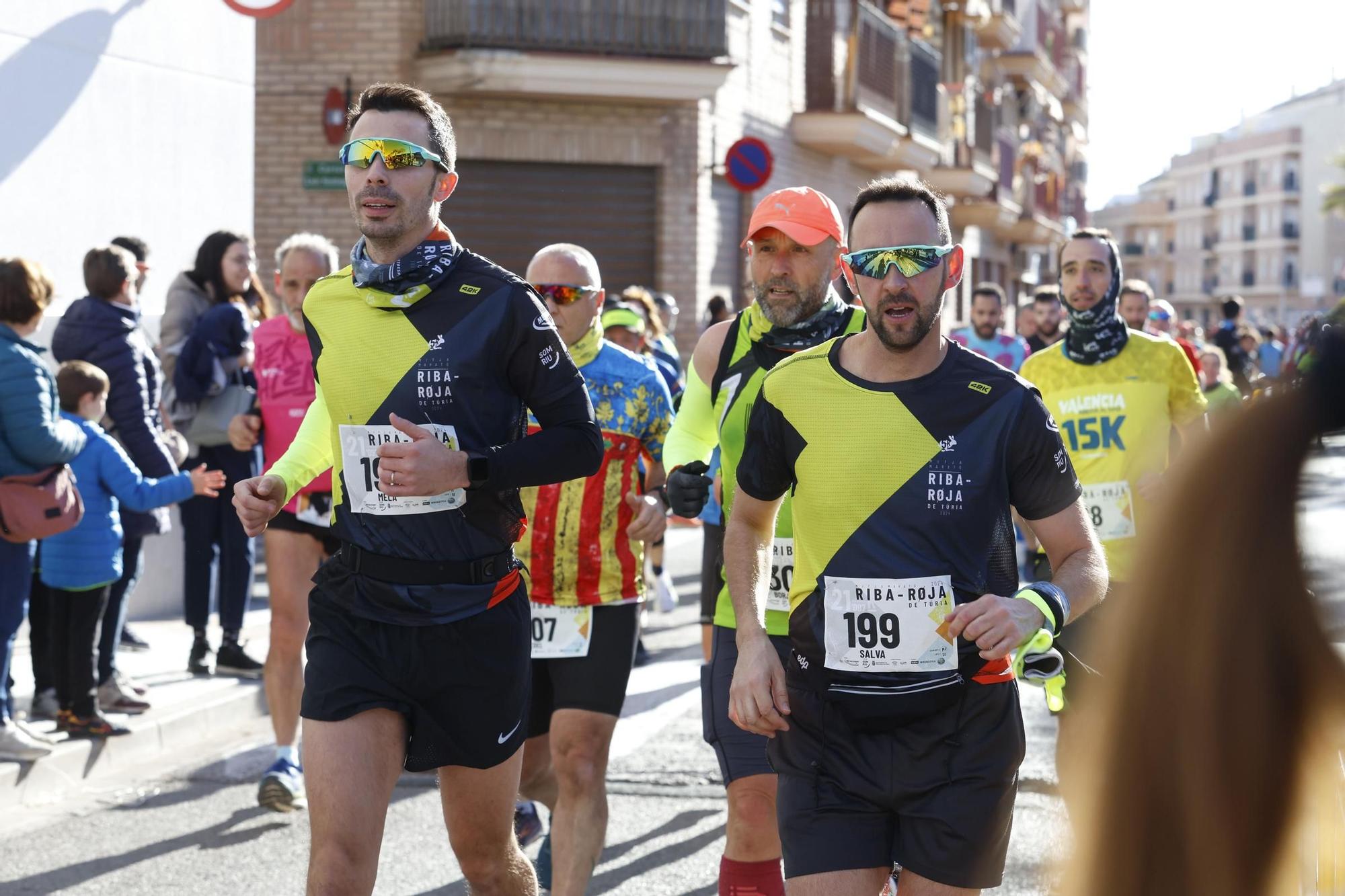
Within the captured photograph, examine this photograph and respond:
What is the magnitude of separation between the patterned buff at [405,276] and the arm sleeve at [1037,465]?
1440 millimetres

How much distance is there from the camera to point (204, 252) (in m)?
9.11

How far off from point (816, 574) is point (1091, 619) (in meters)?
2.38

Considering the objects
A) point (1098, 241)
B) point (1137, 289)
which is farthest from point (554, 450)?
point (1137, 289)

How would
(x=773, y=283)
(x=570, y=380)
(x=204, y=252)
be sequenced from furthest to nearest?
(x=204, y=252)
(x=773, y=283)
(x=570, y=380)

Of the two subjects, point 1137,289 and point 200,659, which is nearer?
point 200,659

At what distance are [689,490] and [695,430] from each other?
0.41m

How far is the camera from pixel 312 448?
450 cm

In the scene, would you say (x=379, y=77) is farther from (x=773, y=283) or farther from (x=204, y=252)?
(x=773, y=283)

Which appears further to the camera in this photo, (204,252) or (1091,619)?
(204,252)

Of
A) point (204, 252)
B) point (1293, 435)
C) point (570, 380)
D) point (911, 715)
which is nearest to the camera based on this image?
point (1293, 435)

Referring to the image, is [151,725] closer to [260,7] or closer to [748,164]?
[260,7]

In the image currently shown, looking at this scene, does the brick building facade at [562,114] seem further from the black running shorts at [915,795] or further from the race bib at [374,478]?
the black running shorts at [915,795]

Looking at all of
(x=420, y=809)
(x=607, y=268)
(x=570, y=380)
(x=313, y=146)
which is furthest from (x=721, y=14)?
(x=570, y=380)

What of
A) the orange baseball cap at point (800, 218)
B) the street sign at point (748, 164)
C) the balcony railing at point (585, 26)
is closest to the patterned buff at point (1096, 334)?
the orange baseball cap at point (800, 218)
